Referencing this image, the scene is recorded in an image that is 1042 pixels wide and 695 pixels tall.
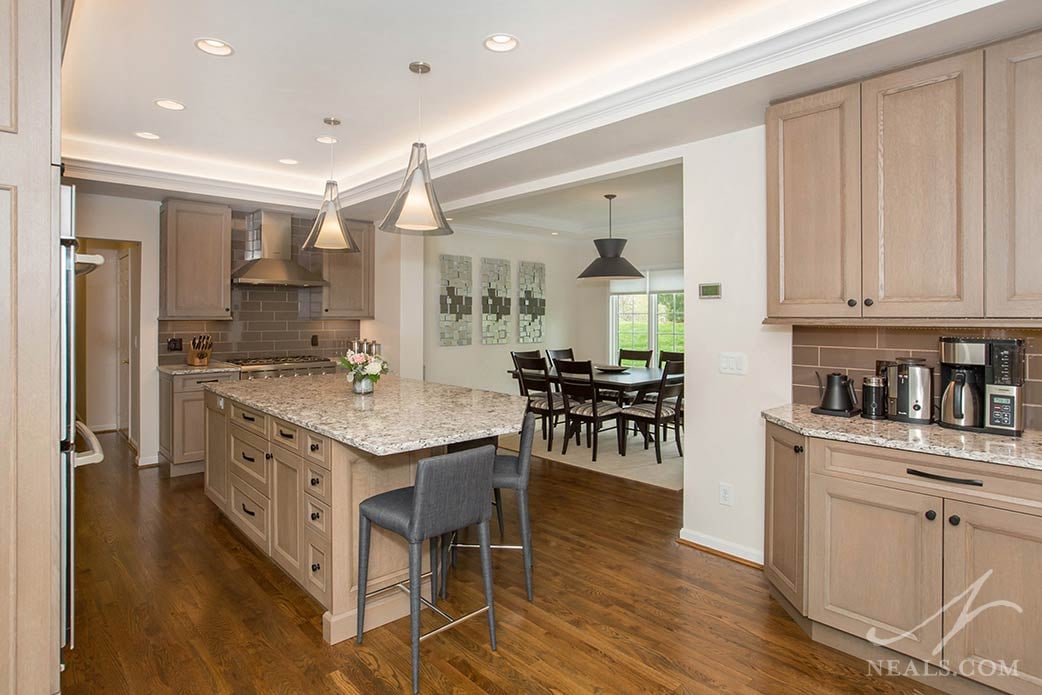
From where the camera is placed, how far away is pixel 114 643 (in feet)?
7.82

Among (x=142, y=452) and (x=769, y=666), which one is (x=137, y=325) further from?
(x=769, y=666)

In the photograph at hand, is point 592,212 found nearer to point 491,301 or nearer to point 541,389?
point 491,301

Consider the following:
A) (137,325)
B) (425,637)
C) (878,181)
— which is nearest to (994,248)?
(878,181)

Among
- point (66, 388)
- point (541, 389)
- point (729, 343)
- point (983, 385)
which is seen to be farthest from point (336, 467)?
point (541, 389)

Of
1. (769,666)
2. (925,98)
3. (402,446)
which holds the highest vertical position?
(925,98)

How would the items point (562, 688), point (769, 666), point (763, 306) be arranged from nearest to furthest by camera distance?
1. point (562, 688)
2. point (769, 666)
3. point (763, 306)

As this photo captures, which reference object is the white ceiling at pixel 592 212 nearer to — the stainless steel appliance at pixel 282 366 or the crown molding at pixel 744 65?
the crown molding at pixel 744 65

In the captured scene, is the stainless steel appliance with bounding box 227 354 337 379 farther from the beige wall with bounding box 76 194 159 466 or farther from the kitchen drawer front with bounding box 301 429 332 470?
the kitchen drawer front with bounding box 301 429 332 470

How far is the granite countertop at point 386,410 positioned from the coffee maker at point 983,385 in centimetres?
178

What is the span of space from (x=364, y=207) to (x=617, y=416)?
3.12 m

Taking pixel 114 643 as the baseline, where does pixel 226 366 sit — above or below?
above

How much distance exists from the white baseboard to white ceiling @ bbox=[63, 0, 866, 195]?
102 inches

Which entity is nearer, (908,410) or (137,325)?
(908,410)

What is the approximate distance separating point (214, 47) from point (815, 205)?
298 centimetres
